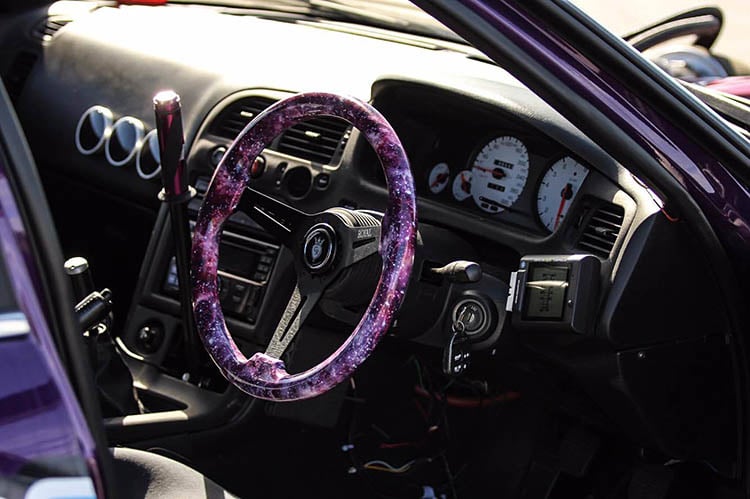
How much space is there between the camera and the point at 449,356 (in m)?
1.98

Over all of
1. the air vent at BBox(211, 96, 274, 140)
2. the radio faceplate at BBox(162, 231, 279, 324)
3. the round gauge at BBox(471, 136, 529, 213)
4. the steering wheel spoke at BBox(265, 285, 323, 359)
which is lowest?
the radio faceplate at BBox(162, 231, 279, 324)

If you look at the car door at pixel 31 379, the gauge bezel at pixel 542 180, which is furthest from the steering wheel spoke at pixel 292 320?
the car door at pixel 31 379

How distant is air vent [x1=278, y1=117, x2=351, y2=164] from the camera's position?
2471 mm

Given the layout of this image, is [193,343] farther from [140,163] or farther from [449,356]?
[449,356]

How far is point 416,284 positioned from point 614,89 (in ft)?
2.23

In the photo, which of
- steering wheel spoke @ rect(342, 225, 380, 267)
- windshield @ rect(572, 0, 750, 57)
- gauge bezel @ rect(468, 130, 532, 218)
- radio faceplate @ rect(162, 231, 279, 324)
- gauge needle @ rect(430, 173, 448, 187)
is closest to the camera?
steering wheel spoke @ rect(342, 225, 380, 267)

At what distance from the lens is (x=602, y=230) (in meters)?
2.03

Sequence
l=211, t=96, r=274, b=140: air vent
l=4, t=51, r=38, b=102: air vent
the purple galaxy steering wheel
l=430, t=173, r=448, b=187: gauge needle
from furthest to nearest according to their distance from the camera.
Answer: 1. l=4, t=51, r=38, b=102: air vent
2. l=211, t=96, r=274, b=140: air vent
3. l=430, t=173, r=448, b=187: gauge needle
4. the purple galaxy steering wheel

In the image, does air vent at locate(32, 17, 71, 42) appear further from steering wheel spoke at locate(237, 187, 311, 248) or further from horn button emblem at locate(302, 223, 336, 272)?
horn button emblem at locate(302, 223, 336, 272)

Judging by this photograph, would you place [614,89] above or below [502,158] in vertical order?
above

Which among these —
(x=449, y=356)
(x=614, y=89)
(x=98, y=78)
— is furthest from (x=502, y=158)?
(x=98, y=78)

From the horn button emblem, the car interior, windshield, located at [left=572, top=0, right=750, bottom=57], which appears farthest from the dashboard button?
windshield, located at [left=572, top=0, right=750, bottom=57]

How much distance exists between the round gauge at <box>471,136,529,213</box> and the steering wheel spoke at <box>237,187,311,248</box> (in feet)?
1.75

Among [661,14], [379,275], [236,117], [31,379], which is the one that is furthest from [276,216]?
[661,14]
